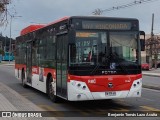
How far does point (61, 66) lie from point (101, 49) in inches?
65.5

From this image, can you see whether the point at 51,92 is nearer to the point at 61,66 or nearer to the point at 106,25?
the point at 61,66

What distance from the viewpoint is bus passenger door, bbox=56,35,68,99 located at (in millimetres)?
12585

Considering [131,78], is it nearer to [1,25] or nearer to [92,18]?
[92,18]

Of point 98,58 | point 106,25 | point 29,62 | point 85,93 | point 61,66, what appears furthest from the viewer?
point 29,62

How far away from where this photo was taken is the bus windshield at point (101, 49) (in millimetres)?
12008

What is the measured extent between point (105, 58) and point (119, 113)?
1.80 m

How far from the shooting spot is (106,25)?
12414mm

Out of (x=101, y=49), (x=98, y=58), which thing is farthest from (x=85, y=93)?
(x=101, y=49)

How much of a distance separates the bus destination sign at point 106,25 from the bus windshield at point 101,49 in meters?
0.17

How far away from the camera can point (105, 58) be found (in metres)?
12.2

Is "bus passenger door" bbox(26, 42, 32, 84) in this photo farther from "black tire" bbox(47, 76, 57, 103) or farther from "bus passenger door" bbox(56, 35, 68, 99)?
"bus passenger door" bbox(56, 35, 68, 99)

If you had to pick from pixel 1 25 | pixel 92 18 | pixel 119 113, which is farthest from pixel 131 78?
pixel 1 25

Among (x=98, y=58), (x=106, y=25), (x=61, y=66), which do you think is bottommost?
(x=61, y=66)

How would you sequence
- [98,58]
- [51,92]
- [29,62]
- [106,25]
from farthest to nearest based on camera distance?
[29,62]
[51,92]
[106,25]
[98,58]
